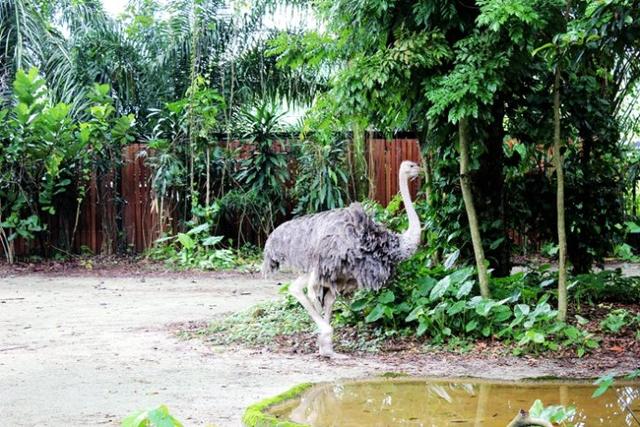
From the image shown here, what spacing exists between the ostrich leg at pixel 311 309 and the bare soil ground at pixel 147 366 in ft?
0.55

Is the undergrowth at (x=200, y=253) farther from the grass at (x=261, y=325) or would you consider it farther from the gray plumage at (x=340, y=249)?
the gray plumage at (x=340, y=249)

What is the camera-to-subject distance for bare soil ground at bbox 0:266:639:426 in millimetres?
5520

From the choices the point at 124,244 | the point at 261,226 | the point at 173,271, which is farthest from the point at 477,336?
the point at 124,244

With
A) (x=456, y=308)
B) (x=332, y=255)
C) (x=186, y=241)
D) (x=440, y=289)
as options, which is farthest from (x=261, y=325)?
(x=186, y=241)

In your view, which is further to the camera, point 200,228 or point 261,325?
point 200,228

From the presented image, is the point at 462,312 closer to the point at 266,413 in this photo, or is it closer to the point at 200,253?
the point at 266,413

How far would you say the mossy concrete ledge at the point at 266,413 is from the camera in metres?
4.76

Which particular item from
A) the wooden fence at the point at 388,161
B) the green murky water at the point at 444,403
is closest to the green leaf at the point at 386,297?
the green murky water at the point at 444,403

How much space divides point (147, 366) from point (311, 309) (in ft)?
4.90

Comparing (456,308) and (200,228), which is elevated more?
(200,228)

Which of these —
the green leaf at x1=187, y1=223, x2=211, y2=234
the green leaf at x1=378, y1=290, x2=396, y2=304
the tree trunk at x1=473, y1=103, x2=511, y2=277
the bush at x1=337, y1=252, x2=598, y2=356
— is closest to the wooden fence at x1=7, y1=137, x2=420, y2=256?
the green leaf at x1=187, y1=223, x2=211, y2=234

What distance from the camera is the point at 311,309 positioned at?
24.1 ft

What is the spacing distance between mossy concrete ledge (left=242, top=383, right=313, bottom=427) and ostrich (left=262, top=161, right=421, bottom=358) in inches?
62.3

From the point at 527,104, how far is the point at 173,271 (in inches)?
298
